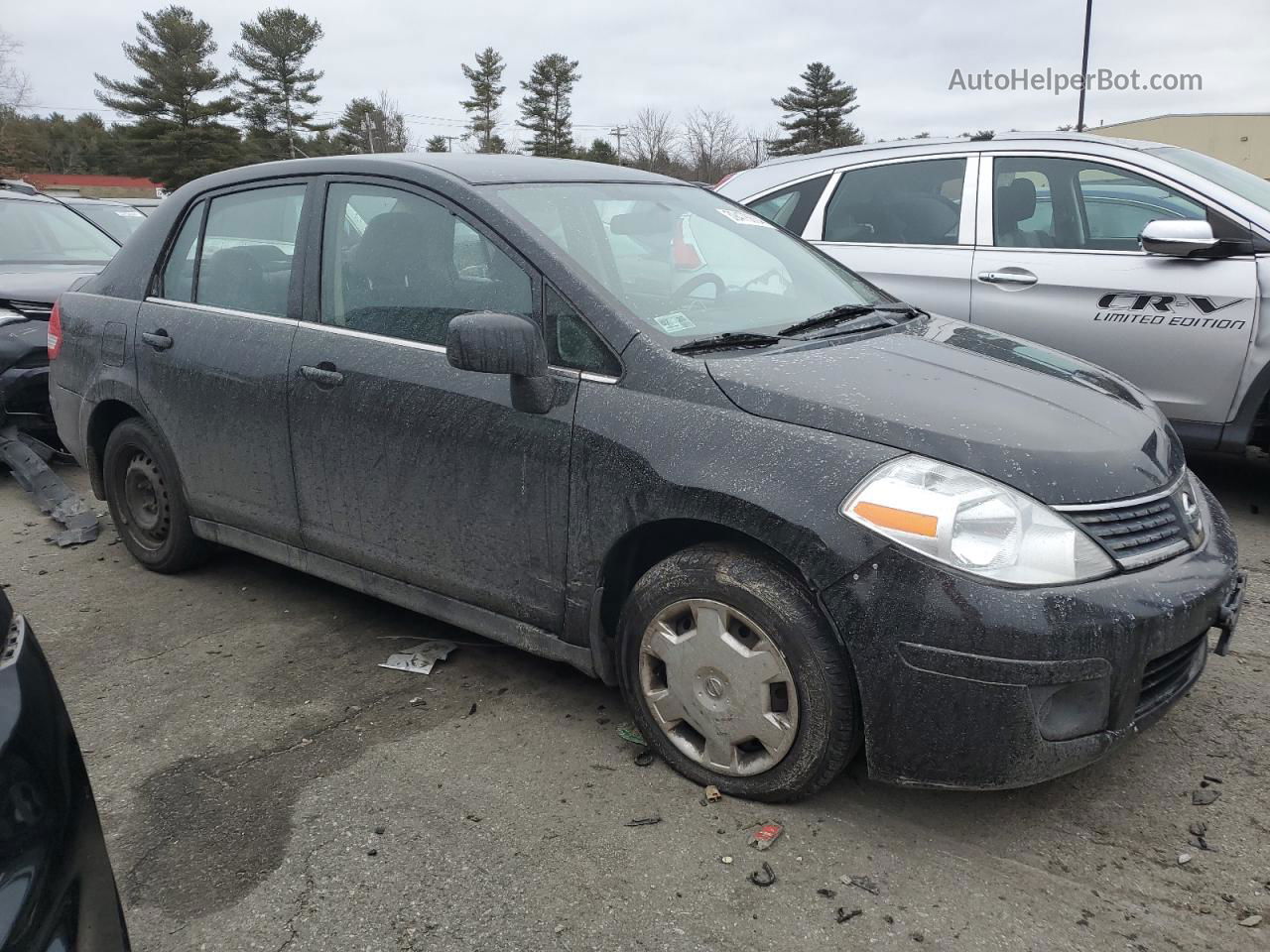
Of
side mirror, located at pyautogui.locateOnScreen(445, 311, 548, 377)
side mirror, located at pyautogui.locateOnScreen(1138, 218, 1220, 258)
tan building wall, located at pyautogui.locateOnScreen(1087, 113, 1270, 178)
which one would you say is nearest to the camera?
side mirror, located at pyautogui.locateOnScreen(445, 311, 548, 377)

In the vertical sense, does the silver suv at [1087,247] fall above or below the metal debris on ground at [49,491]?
above

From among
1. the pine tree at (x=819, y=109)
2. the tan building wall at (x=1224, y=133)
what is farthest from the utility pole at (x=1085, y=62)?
the pine tree at (x=819, y=109)

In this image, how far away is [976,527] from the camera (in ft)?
7.76

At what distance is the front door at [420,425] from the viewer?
9.86 ft

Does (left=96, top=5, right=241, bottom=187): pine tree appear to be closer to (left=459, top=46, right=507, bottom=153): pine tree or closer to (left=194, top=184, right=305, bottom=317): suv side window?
(left=459, top=46, right=507, bottom=153): pine tree

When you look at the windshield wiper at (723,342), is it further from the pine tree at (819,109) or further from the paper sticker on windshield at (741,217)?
the pine tree at (819,109)

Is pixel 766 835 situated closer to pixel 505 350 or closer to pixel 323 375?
pixel 505 350

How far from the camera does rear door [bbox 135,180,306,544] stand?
3682 millimetres

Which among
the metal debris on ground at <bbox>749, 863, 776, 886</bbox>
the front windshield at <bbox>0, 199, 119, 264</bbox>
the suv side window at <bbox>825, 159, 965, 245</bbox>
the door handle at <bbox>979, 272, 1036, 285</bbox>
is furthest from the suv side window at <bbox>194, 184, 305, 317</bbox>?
the front windshield at <bbox>0, 199, 119, 264</bbox>

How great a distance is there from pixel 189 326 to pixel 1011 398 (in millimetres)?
3057

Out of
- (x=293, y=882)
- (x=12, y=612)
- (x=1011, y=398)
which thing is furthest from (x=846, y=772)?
(x=12, y=612)

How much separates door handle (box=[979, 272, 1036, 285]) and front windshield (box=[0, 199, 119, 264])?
649cm

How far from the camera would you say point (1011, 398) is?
8.91ft

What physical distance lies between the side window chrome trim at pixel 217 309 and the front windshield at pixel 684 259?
1038 millimetres
